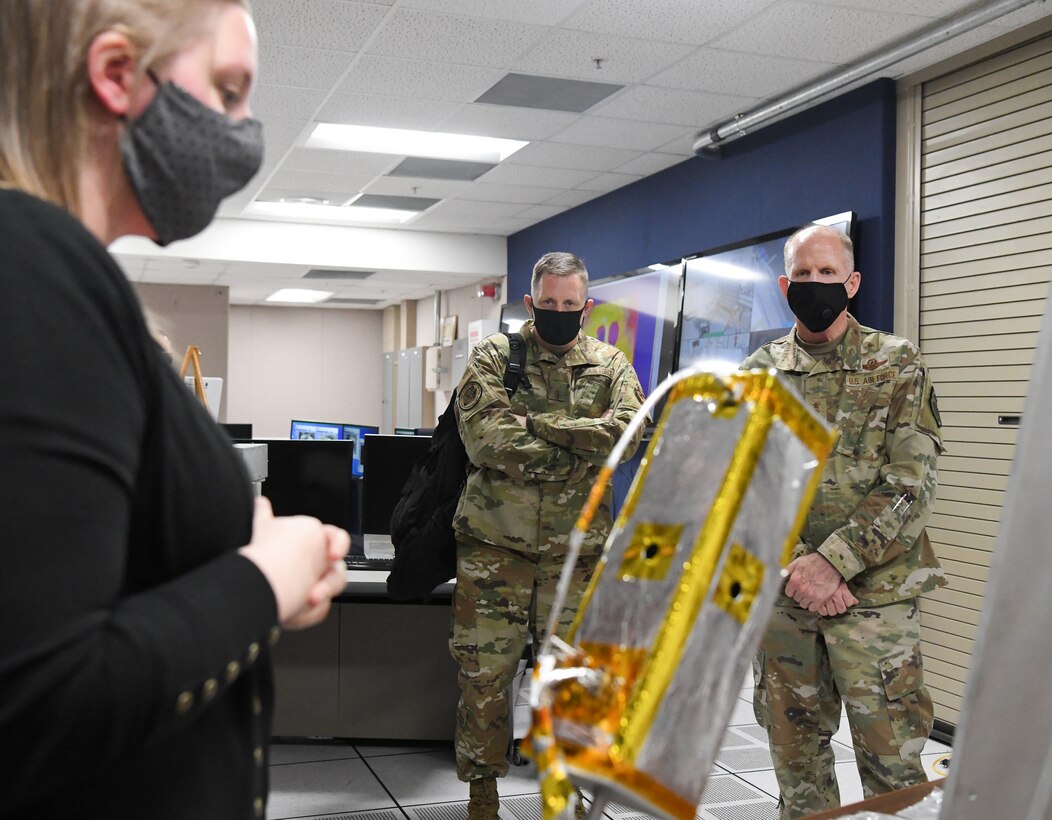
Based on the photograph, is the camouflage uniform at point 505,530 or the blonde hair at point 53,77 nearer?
the blonde hair at point 53,77

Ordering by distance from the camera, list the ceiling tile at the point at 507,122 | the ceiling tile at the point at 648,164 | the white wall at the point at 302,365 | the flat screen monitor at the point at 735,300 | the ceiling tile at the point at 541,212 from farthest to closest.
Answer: the white wall at the point at 302,365
the ceiling tile at the point at 541,212
the ceiling tile at the point at 648,164
the ceiling tile at the point at 507,122
the flat screen monitor at the point at 735,300

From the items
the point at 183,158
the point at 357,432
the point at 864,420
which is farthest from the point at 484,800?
the point at 183,158

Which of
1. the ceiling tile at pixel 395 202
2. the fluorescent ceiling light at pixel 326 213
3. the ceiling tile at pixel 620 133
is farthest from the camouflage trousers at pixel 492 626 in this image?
the fluorescent ceiling light at pixel 326 213

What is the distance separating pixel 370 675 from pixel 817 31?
10.8 ft

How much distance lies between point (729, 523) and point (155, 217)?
51cm

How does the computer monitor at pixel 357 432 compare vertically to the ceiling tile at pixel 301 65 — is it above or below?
below

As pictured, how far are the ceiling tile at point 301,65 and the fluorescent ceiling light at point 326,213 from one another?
11.0 feet

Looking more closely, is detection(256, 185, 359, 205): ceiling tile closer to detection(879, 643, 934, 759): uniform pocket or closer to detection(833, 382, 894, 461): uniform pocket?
detection(833, 382, 894, 461): uniform pocket

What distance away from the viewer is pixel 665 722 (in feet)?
1.69

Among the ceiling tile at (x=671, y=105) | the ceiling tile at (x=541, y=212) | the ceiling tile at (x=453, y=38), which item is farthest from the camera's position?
the ceiling tile at (x=541, y=212)

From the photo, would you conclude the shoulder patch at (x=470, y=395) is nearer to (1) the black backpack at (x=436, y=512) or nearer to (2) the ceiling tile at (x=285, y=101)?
(1) the black backpack at (x=436, y=512)

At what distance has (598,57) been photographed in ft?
15.5

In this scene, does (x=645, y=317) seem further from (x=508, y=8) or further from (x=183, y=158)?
(x=183, y=158)

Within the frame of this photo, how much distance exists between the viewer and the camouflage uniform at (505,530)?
2.97 m
